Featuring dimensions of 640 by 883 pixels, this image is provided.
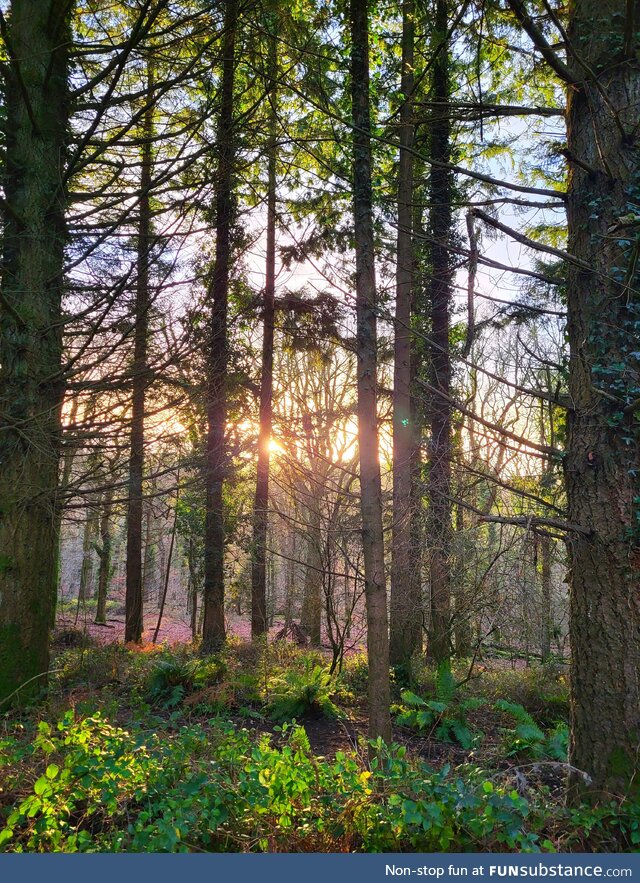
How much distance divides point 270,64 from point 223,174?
1.22 meters

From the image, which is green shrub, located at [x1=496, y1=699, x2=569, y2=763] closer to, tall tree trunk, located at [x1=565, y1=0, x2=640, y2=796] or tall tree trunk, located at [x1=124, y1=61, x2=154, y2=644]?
tall tree trunk, located at [x1=565, y1=0, x2=640, y2=796]

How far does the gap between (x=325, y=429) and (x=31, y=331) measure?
213 inches

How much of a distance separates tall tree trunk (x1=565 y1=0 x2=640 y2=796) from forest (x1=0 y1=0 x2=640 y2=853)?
2 cm

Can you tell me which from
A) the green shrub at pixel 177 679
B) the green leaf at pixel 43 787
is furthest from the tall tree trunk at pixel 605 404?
the green shrub at pixel 177 679

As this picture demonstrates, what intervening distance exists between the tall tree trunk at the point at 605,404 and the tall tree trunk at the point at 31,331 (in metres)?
5.02

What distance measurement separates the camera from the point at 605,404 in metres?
3.36

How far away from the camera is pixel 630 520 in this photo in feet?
10.4

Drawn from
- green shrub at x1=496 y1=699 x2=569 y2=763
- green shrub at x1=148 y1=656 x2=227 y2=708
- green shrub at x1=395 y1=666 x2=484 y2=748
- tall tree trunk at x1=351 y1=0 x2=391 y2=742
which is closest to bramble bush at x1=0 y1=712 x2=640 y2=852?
tall tree trunk at x1=351 y1=0 x2=391 y2=742

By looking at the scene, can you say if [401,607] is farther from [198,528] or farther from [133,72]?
[133,72]

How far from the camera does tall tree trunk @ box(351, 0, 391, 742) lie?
4387 mm

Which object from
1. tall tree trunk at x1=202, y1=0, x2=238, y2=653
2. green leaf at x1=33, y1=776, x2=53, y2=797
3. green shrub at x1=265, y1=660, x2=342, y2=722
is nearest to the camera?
green leaf at x1=33, y1=776, x2=53, y2=797

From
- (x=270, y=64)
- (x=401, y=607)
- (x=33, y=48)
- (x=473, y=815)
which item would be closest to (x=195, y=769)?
(x=473, y=815)

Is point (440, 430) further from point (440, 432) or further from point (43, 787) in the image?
point (43, 787)

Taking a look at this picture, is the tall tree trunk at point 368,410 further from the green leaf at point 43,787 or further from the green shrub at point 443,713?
the green leaf at point 43,787
